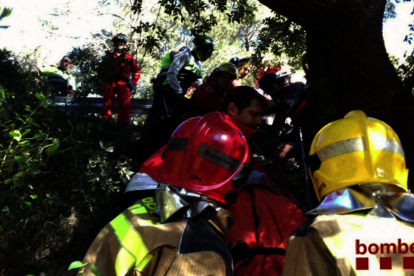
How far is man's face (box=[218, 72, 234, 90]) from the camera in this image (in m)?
5.75

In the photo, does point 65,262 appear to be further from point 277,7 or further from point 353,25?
point 353,25

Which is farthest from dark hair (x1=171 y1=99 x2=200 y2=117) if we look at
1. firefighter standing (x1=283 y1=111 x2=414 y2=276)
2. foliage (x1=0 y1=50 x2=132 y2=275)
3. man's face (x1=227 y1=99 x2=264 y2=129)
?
firefighter standing (x1=283 y1=111 x2=414 y2=276)

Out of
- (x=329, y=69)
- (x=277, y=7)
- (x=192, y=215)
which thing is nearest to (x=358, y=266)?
(x=192, y=215)

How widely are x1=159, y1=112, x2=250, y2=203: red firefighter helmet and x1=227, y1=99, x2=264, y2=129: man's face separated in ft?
2.46

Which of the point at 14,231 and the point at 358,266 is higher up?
the point at 358,266

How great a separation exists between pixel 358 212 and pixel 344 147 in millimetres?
358

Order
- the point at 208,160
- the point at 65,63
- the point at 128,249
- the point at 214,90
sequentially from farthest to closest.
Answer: the point at 65,63 < the point at 214,90 < the point at 208,160 < the point at 128,249

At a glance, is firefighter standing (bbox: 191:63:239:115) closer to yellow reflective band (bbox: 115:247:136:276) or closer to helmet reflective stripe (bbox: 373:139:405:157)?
helmet reflective stripe (bbox: 373:139:405:157)

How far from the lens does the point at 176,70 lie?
6008 mm

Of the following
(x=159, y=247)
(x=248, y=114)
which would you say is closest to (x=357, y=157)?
(x=159, y=247)

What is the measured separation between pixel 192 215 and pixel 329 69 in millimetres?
1893

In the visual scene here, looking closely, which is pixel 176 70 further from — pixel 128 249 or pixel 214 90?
pixel 128 249

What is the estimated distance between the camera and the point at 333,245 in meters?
1.69

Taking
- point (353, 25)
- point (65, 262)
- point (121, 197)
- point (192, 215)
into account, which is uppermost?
point (353, 25)
